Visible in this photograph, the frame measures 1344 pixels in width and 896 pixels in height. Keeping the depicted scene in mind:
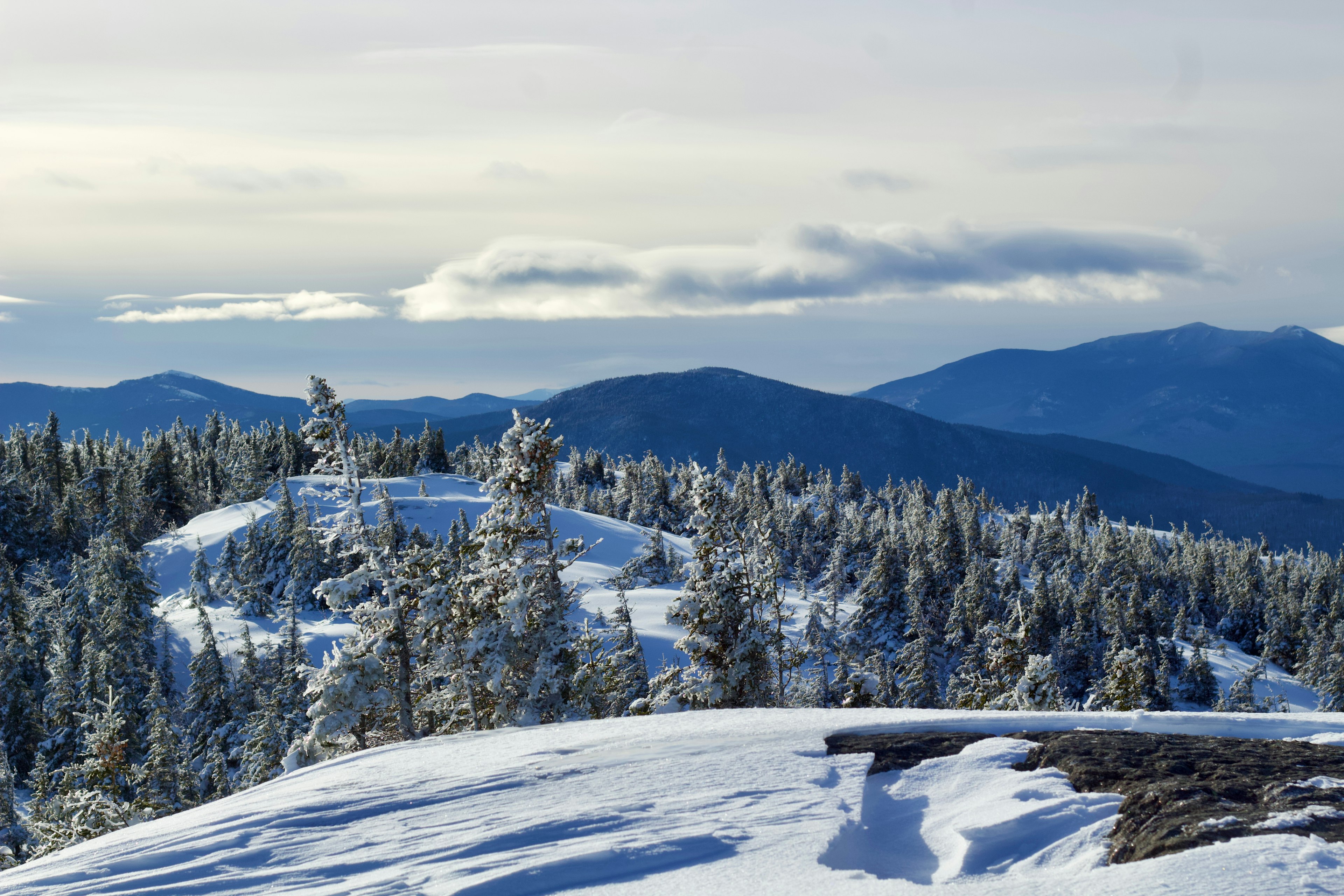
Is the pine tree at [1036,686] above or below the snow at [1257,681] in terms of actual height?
above

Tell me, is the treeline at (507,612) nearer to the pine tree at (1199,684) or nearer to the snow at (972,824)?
the pine tree at (1199,684)

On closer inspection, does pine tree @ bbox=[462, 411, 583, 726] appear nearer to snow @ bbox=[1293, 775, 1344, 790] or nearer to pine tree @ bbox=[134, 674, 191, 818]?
pine tree @ bbox=[134, 674, 191, 818]

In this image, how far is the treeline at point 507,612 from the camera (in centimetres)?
2322

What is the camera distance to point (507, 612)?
22766 mm

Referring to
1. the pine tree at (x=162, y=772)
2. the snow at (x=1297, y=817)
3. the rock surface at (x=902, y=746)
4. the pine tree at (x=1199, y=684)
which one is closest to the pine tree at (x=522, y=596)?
the rock surface at (x=902, y=746)

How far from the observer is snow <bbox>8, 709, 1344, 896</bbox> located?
6.81 m

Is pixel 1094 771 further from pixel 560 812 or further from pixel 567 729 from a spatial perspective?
pixel 567 729

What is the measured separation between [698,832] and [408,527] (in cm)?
7836

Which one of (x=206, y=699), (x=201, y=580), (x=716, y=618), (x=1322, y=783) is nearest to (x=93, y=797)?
(x=716, y=618)

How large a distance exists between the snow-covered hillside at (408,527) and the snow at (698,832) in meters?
36.1

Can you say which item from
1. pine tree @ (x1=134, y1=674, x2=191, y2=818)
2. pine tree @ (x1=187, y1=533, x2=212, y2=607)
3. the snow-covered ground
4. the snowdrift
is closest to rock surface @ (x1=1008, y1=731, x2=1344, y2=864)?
pine tree @ (x1=134, y1=674, x2=191, y2=818)

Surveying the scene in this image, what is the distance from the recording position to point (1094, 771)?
8734 millimetres

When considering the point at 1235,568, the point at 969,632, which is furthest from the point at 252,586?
the point at 1235,568

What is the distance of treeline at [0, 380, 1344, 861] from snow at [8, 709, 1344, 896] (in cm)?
1123
